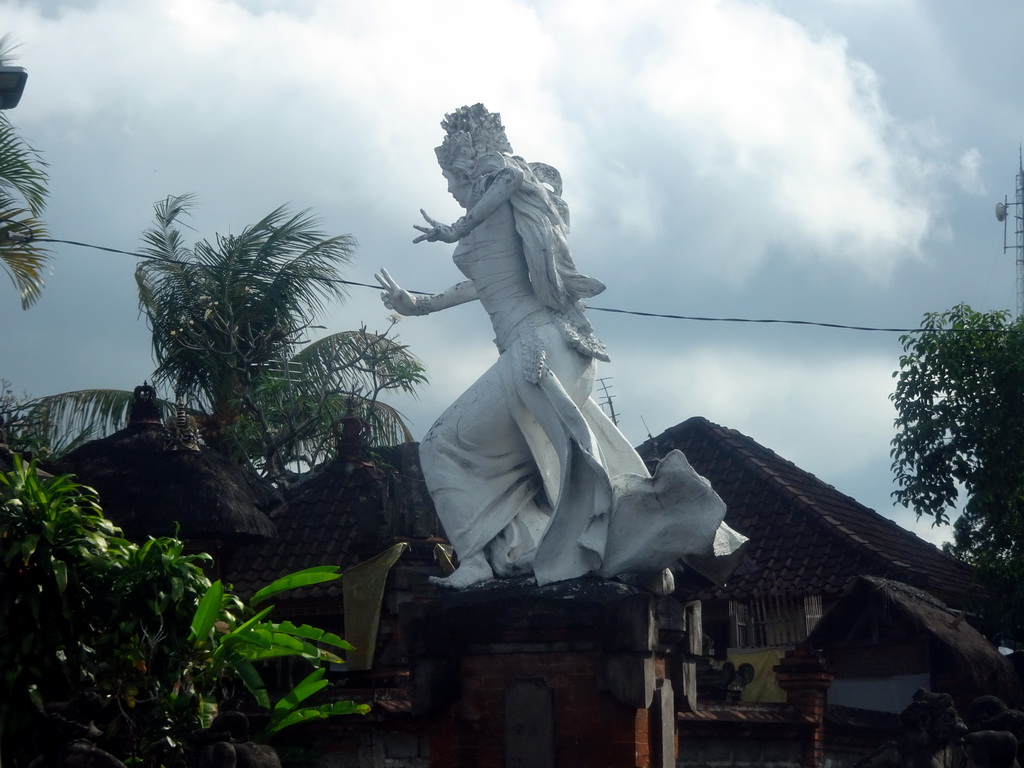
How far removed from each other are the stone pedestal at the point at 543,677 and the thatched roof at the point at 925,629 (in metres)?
5.93

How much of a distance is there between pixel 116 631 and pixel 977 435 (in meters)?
9.60

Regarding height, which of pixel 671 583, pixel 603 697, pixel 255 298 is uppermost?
pixel 255 298

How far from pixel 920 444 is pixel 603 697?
28.8 ft

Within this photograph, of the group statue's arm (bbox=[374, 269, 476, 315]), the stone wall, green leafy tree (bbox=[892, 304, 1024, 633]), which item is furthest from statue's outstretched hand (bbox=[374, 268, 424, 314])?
green leafy tree (bbox=[892, 304, 1024, 633])

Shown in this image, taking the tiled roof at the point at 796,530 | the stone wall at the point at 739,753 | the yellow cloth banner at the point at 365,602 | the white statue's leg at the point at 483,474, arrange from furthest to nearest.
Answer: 1. the tiled roof at the point at 796,530
2. the yellow cloth banner at the point at 365,602
3. the stone wall at the point at 739,753
4. the white statue's leg at the point at 483,474

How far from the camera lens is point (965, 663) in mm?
13188

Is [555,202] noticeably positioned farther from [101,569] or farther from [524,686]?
[101,569]

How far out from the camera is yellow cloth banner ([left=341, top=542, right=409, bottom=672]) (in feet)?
39.6

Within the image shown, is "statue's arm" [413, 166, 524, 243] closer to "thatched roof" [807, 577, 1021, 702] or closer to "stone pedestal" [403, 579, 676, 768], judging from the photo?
"stone pedestal" [403, 579, 676, 768]

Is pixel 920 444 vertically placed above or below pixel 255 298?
below

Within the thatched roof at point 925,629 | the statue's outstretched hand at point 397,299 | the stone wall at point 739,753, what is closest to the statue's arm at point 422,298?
the statue's outstretched hand at point 397,299

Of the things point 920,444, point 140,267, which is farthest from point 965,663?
point 140,267

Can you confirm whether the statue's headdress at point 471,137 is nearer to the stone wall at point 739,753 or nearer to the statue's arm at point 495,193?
the statue's arm at point 495,193

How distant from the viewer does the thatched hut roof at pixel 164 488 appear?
12.8 metres
